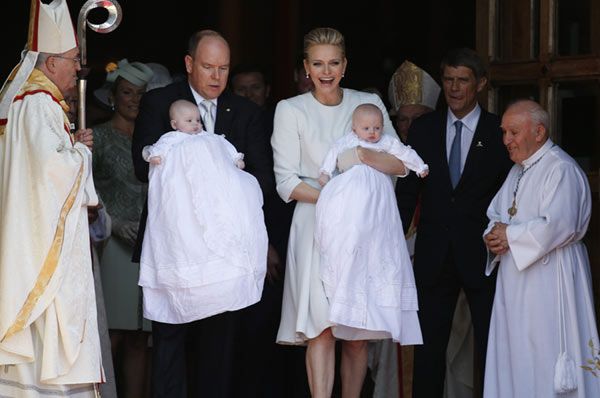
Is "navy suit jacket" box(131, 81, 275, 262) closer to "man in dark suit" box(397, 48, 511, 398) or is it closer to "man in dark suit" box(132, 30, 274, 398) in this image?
"man in dark suit" box(132, 30, 274, 398)

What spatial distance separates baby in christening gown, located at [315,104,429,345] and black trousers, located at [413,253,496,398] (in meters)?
0.41

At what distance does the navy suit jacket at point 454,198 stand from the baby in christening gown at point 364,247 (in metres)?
0.43

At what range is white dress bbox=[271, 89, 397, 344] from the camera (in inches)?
264

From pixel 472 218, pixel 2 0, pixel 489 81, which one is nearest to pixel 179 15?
pixel 2 0

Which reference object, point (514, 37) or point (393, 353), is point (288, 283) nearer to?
point (393, 353)

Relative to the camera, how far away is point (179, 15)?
36.0 ft

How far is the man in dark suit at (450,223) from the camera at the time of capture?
712 cm

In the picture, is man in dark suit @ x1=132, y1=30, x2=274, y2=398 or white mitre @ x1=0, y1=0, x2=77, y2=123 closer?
white mitre @ x1=0, y1=0, x2=77, y2=123

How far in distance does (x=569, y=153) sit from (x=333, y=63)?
1475 mm

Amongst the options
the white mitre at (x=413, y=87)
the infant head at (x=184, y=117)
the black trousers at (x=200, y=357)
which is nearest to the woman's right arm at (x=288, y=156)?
the infant head at (x=184, y=117)

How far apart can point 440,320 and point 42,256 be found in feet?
6.46

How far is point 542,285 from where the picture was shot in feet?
22.4

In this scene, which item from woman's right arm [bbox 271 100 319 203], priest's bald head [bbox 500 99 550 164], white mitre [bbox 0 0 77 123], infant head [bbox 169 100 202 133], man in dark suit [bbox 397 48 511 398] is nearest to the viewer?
white mitre [bbox 0 0 77 123]

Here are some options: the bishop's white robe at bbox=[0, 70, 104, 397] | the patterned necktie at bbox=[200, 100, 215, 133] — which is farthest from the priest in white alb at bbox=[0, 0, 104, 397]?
the patterned necktie at bbox=[200, 100, 215, 133]
